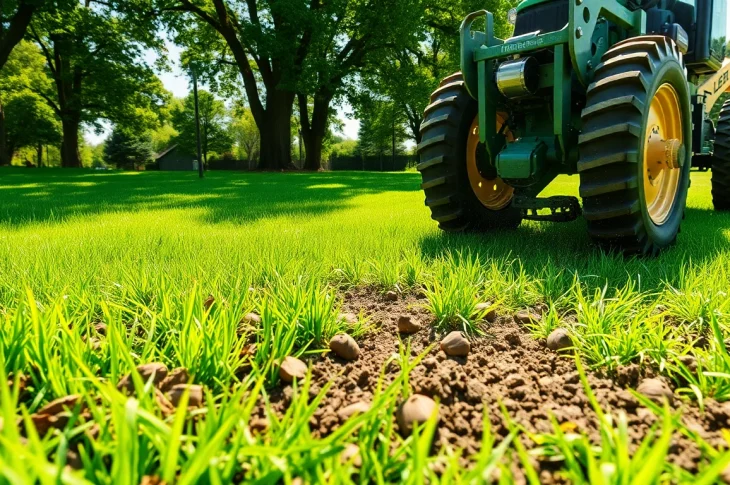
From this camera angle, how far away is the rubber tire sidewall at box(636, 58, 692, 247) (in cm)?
254

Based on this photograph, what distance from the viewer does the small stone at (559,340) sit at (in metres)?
1.41

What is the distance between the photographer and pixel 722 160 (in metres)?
4.61

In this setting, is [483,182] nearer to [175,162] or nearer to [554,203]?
[554,203]

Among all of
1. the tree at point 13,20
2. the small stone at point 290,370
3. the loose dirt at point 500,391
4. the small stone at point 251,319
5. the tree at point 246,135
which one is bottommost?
the loose dirt at point 500,391

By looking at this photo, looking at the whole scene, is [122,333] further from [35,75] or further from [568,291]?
[35,75]

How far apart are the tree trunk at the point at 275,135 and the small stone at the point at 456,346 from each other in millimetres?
21256

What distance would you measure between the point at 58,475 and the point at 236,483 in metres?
0.27

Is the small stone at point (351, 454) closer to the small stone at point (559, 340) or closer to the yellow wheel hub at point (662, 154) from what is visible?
the small stone at point (559, 340)

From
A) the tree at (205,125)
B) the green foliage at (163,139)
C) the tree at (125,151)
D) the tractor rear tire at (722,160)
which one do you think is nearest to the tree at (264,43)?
the tractor rear tire at (722,160)

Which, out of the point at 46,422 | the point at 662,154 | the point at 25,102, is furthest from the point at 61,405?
the point at 25,102

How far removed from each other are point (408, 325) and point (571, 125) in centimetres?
217

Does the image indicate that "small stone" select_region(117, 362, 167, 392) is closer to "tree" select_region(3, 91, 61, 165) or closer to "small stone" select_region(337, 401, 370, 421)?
"small stone" select_region(337, 401, 370, 421)

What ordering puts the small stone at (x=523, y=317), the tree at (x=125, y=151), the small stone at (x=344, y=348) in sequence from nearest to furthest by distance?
the small stone at (x=344, y=348)
the small stone at (x=523, y=317)
the tree at (x=125, y=151)

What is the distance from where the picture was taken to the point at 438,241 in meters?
3.18
